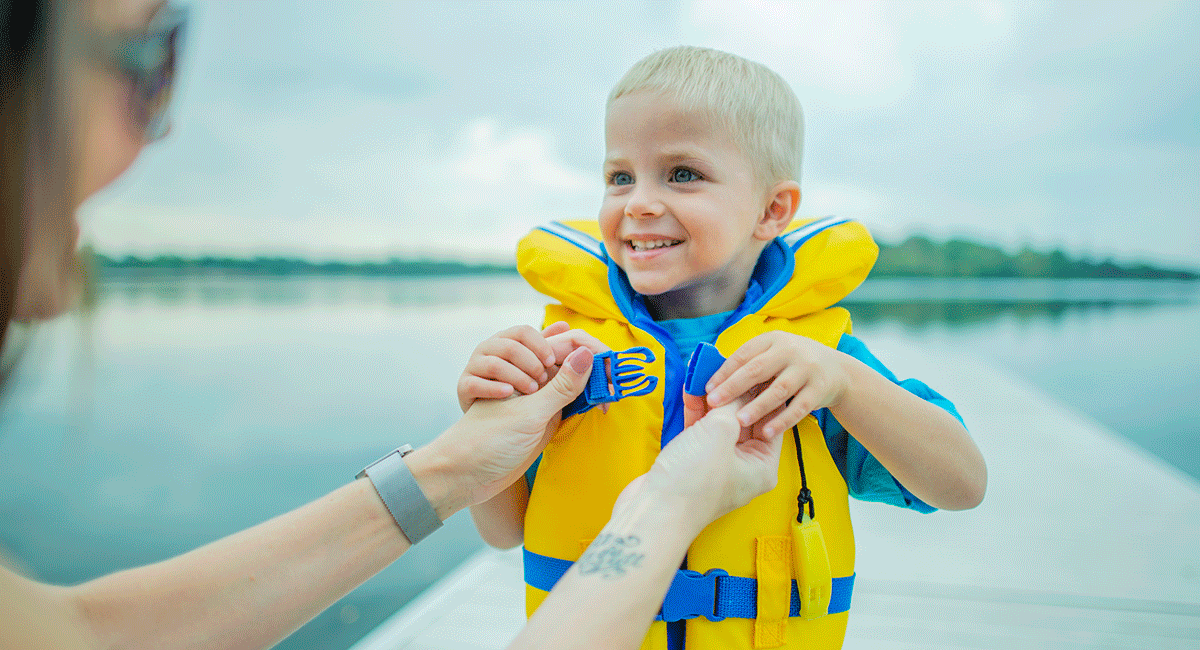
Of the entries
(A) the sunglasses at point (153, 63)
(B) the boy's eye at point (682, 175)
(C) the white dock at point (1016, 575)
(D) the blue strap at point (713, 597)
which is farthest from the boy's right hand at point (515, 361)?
(C) the white dock at point (1016, 575)

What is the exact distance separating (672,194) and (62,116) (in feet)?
3.01

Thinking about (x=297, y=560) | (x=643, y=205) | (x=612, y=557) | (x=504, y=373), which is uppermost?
(x=643, y=205)

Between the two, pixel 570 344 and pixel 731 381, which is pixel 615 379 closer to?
pixel 570 344

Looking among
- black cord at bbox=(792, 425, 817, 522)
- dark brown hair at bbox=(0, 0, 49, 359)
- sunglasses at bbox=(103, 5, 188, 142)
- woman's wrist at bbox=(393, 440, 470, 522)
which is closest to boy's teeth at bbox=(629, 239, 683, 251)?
black cord at bbox=(792, 425, 817, 522)

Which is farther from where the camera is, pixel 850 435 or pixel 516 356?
pixel 850 435

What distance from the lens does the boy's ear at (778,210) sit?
140 centimetres

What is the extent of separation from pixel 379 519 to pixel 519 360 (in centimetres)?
41

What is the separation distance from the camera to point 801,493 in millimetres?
1275

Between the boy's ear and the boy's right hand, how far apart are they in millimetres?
435

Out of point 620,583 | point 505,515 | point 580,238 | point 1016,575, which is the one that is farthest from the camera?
point 1016,575

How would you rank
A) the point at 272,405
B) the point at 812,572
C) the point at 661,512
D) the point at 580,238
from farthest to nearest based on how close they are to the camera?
the point at 272,405 < the point at 580,238 < the point at 812,572 < the point at 661,512

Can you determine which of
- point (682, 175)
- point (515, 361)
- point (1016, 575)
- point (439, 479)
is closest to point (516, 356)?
point (515, 361)

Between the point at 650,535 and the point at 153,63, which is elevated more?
the point at 153,63

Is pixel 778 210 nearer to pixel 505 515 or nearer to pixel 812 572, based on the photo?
pixel 812 572
